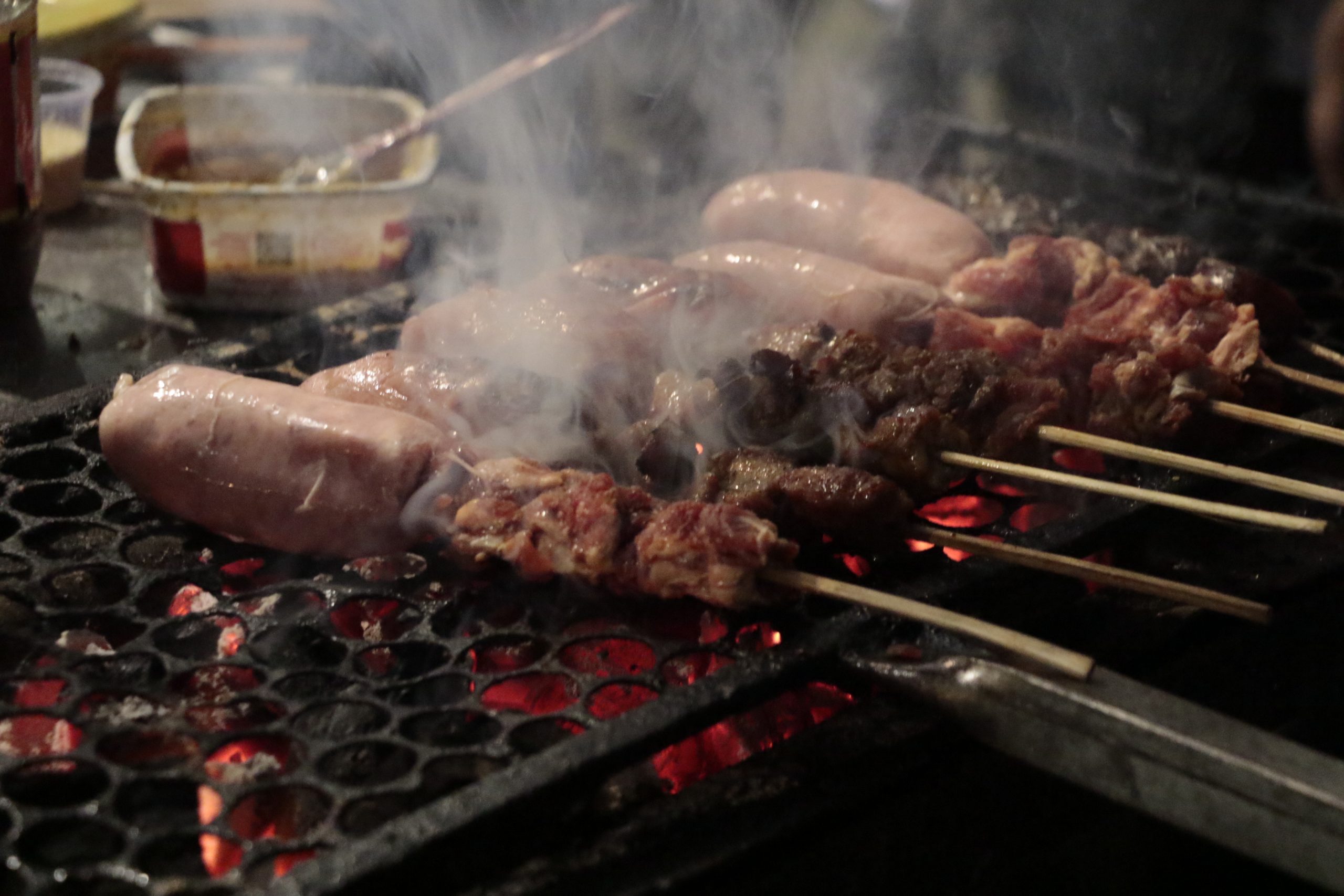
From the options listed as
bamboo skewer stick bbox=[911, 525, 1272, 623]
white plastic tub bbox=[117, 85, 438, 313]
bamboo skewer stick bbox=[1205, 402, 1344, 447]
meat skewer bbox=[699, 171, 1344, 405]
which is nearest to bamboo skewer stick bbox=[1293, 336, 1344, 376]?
meat skewer bbox=[699, 171, 1344, 405]

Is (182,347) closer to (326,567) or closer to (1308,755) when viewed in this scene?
(326,567)

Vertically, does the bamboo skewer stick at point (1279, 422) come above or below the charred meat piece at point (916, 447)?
above

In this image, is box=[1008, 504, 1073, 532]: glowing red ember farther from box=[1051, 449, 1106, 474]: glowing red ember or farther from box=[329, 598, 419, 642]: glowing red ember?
box=[329, 598, 419, 642]: glowing red ember

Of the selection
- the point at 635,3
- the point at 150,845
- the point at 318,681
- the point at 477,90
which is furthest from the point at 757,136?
the point at 150,845

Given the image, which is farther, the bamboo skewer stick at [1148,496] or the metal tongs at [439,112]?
the metal tongs at [439,112]

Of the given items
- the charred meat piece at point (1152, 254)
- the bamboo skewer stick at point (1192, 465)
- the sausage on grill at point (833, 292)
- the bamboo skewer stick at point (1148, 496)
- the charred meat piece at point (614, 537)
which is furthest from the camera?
the charred meat piece at point (1152, 254)

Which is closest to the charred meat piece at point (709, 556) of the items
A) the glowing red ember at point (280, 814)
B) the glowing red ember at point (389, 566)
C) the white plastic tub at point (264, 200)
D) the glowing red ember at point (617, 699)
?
the glowing red ember at point (617, 699)

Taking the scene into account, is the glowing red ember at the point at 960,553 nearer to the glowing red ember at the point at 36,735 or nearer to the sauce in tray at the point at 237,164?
the glowing red ember at the point at 36,735
